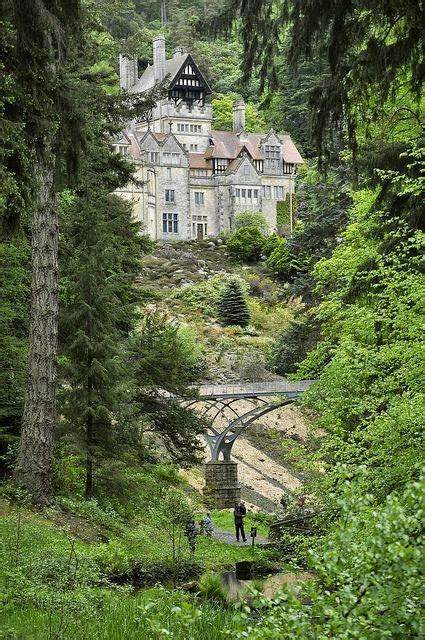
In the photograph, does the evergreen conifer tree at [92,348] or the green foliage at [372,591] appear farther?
the evergreen conifer tree at [92,348]

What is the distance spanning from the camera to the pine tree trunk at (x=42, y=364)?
13.6 metres

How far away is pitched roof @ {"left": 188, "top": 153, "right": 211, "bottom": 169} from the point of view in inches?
2857

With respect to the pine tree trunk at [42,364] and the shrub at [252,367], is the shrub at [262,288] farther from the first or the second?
the pine tree trunk at [42,364]

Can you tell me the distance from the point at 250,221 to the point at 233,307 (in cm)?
1914

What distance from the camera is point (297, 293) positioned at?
28.9 m

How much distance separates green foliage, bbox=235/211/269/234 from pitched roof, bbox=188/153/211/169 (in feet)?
18.2

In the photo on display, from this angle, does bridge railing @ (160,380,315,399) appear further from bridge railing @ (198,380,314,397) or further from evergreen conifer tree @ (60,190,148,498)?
evergreen conifer tree @ (60,190,148,498)

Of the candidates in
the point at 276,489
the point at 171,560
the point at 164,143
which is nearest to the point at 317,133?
the point at 171,560

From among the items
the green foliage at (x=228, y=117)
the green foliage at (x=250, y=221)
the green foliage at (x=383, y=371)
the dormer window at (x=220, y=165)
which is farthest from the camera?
the green foliage at (x=228, y=117)

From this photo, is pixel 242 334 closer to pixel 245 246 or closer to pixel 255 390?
pixel 245 246

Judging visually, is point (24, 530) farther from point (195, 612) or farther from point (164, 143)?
point (164, 143)

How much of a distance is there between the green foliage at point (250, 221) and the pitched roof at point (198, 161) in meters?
5.55

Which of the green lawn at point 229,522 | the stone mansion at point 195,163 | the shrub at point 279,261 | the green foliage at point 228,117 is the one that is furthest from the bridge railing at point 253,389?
the green foliage at point 228,117

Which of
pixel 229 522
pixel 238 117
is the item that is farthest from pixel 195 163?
pixel 229 522
